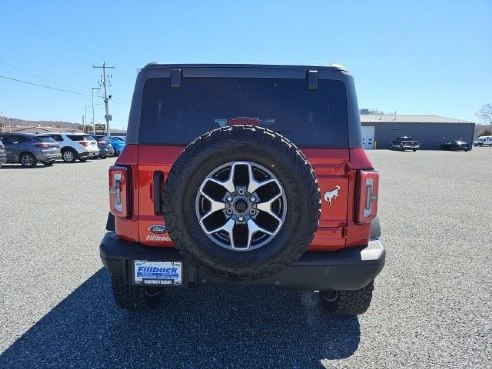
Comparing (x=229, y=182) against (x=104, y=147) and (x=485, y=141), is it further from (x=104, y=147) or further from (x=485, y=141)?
(x=485, y=141)

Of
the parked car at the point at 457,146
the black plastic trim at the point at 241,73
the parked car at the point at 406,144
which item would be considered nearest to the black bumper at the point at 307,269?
the black plastic trim at the point at 241,73


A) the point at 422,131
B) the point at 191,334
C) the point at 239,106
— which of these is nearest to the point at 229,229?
the point at 239,106

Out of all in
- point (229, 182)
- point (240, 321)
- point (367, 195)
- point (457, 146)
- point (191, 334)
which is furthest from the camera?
point (457, 146)

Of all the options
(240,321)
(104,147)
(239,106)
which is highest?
(239,106)

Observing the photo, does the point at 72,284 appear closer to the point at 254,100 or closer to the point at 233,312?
the point at 233,312

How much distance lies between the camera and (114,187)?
104 inches

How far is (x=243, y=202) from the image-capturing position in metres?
2.29

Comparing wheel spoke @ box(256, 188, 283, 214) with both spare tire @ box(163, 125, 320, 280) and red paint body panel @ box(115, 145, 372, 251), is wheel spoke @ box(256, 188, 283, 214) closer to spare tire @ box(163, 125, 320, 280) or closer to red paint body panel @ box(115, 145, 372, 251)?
spare tire @ box(163, 125, 320, 280)

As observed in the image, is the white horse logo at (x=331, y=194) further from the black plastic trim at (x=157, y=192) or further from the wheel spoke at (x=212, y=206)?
the black plastic trim at (x=157, y=192)

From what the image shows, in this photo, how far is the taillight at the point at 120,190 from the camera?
259 centimetres

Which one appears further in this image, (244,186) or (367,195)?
(367,195)

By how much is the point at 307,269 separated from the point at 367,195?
0.67m

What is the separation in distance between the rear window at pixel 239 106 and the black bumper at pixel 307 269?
32.8 inches

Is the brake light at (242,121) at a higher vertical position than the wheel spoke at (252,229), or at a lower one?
higher
